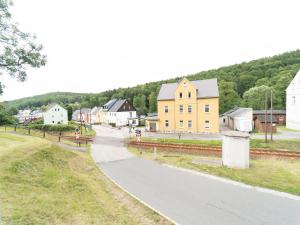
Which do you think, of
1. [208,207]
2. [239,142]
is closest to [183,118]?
[239,142]

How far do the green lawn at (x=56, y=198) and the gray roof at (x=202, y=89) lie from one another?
2723 centimetres

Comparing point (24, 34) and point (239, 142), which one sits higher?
point (24, 34)

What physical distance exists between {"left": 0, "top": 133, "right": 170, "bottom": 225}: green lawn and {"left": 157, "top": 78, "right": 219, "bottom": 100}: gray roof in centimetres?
2723

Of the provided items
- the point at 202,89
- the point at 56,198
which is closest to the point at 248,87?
the point at 202,89

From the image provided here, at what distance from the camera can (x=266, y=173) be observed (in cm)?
1556

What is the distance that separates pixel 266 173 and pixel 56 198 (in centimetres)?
1300

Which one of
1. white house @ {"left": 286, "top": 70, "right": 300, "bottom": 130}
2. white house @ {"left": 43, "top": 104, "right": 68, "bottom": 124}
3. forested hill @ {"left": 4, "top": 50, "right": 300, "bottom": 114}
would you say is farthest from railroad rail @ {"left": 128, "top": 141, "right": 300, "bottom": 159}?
white house @ {"left": 43, "top": 104, "right": 68, "bottom": 124}

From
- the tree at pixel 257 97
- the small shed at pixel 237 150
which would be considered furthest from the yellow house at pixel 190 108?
the tree at pixel 257 97

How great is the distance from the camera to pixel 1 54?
1648 centimetres

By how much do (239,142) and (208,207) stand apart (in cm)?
875

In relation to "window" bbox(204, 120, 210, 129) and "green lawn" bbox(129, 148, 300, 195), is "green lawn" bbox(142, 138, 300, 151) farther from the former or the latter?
"window" bbox(204, 120, 210, 129)

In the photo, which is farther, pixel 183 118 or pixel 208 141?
pixel 183 118

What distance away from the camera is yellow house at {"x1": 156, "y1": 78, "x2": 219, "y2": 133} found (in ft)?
123

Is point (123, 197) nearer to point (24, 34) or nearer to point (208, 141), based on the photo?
point (24, 34)
